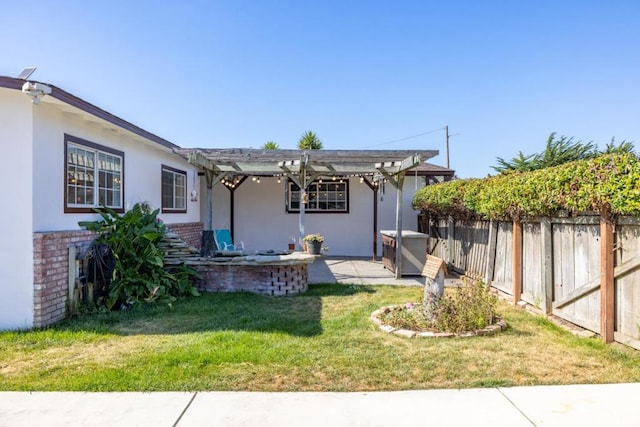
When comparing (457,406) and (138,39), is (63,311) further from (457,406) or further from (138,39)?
(138,39)

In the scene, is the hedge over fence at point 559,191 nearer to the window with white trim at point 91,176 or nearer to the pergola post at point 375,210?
the pergola post at point 375,210

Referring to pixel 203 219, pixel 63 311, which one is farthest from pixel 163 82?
pixel 63 311

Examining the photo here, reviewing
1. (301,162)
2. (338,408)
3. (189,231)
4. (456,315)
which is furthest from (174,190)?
(338,408)

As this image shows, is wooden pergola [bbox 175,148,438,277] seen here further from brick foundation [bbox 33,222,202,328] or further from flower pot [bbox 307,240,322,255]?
brick foundation [bbox 33,222,202,328]

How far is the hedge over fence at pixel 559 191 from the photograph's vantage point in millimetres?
3691

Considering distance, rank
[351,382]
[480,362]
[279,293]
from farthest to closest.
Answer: [279,293]
[480,362]
[351,382]

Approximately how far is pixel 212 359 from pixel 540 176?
4735 millimetres

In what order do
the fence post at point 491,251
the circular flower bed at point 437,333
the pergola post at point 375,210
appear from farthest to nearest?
the pergola post at point 375,210
the fence post at point 491,251
the circular flower bed at point 437,333

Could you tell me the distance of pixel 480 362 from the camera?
3.72 metres

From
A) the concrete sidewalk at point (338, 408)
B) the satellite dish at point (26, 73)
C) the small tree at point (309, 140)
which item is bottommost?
the concrete sidewalk at point (338, 408)

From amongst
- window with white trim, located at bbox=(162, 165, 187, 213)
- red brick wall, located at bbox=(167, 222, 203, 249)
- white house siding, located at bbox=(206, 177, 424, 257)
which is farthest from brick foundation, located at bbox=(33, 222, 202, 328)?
white house siding, located at bbox=(206, 177, 424, 257)

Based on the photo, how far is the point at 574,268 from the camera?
187 inches

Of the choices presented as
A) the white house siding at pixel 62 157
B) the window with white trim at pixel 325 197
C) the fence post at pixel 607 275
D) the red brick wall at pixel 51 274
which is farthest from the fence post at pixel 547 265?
the window with white trim at pixel 325 197

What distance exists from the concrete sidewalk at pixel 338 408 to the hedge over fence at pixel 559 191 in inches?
70.6
